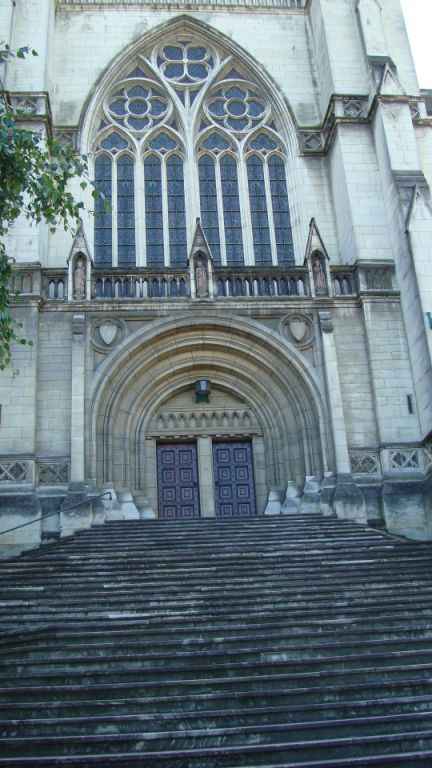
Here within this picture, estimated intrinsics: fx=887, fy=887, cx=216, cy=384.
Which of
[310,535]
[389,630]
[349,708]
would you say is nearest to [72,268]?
[310,535]

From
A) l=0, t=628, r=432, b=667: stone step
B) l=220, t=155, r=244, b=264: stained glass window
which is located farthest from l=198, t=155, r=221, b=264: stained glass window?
l=0, t=628, r=432, b=667: stone step

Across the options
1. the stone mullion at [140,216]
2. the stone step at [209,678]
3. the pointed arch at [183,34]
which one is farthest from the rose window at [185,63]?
the stone step at [209,678]

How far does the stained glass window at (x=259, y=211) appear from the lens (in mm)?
21203

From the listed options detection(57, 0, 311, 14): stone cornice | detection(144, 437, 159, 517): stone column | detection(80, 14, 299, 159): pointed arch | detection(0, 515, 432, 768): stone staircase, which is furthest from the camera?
detection(57, 0, 311, 14): stone cornice

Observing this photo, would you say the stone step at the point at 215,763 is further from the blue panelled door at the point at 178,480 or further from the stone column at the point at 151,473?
the blue panelled door at the point at 178,480

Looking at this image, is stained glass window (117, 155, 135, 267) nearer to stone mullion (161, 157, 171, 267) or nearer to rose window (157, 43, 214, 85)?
stone mullion (161, 157, 171, 267)

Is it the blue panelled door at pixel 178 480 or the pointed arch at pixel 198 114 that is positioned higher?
the pointed arch at pixel 198 114

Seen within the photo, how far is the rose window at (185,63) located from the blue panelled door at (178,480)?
392 inches

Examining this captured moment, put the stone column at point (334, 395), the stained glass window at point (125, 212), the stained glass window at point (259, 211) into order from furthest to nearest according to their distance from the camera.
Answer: the stained glass window at point (259, 211) → the stained glass window at point (125, 212) → the stone column at point (334, 395)

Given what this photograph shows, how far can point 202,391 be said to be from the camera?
18.8 meters

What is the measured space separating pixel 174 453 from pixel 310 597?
7.16 m

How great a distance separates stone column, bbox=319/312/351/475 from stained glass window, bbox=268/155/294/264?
3.01m

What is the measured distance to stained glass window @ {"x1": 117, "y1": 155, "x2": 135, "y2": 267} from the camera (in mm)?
20852

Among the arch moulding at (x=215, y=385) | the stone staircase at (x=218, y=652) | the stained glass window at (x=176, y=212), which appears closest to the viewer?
the stone staircase at (x=218, y=652)
